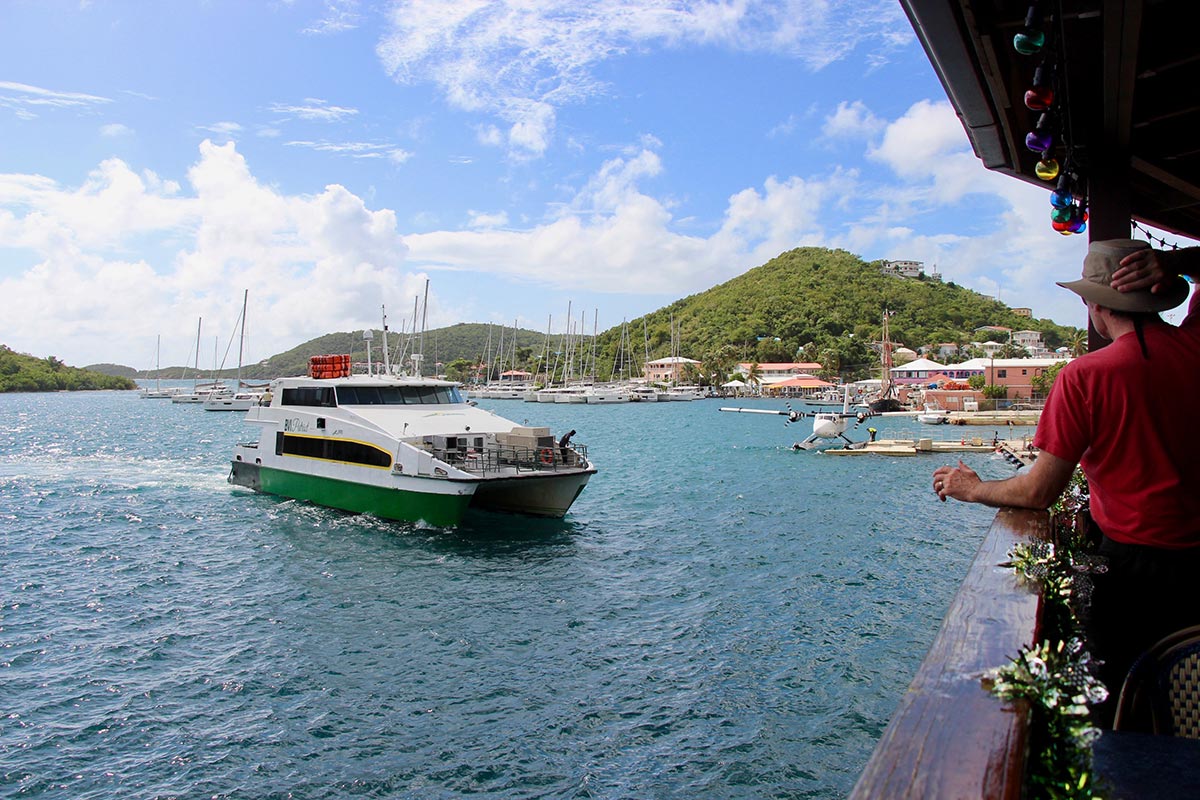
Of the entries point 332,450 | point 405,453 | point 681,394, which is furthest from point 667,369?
point 405,453

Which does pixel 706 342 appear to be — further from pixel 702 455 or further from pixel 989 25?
pixel 989 25

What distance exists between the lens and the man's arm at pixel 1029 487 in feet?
9.35

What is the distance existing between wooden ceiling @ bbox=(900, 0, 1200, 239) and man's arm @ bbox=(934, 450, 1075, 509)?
8.38ft

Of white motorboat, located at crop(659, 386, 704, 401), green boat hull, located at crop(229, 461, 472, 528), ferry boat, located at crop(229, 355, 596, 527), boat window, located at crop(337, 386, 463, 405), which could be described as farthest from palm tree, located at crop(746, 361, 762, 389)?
green boat hull, located at crop(229, 461, 472, 528)

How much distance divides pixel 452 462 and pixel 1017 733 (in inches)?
715

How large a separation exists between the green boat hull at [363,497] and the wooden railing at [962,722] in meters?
16.7

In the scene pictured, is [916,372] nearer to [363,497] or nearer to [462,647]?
[363,497]

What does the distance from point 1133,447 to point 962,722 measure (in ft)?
5.01

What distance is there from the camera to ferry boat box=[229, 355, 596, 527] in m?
19.1

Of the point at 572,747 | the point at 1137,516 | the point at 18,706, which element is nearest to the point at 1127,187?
the point at 1137,516

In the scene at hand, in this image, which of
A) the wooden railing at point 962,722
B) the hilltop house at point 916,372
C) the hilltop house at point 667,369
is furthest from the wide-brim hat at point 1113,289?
the hilltop house at point 667,369

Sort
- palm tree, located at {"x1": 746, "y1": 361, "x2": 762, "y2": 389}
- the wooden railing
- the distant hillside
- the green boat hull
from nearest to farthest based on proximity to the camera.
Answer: the wooden railing → the green boat hull → palm tree, located at {"x1": 746, "y1": 361, "x2": 762, "y2": 389} → the distant hillside

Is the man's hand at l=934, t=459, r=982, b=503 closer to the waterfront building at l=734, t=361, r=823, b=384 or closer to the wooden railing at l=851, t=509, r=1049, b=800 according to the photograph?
the wooden railing at l=851, t=509, r=1049, b=800

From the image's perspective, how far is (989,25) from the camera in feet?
16.4
